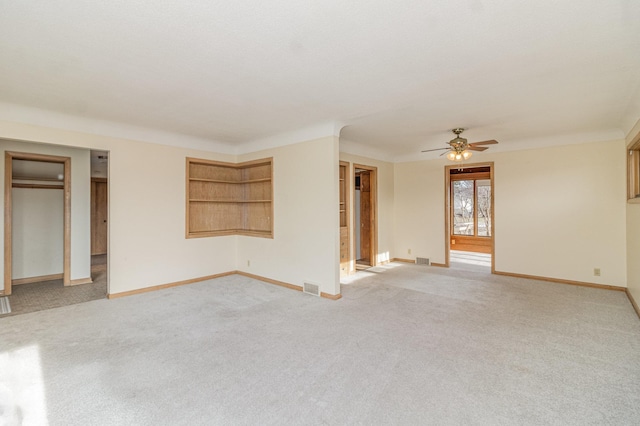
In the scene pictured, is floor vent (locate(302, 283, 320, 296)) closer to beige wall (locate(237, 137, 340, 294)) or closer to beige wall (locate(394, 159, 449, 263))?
beige wall (locate(237, 137, 340, 294))

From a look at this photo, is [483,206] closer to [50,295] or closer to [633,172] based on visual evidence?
[633,172]

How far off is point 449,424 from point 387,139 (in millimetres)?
4409

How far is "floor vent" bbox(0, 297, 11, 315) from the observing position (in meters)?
3.64

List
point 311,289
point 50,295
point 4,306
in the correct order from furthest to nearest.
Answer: point 311,289 < point 50,295 < point 4,306

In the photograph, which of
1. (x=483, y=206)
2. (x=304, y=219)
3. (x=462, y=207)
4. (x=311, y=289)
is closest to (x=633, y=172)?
(x=304, y=219)

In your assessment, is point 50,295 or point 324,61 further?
point 50,295

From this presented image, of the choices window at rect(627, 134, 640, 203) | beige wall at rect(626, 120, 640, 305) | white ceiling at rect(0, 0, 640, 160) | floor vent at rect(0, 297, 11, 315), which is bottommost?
floor vent at rect(0, 297, 11, 315)

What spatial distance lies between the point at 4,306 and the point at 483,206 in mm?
10473

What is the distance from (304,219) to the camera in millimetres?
4562

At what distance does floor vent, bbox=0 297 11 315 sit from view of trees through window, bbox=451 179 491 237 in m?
9.73

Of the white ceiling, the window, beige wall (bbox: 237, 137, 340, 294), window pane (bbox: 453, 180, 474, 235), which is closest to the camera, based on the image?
the white ceiling

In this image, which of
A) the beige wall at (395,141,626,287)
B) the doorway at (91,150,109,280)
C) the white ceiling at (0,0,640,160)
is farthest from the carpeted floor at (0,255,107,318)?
the beige wall at (395,141,626,287)

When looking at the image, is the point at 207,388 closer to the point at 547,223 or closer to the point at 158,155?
the point at 158,155

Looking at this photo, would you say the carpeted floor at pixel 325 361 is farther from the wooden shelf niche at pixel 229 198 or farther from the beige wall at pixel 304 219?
the wooden shelf niche at pixel 229 198
